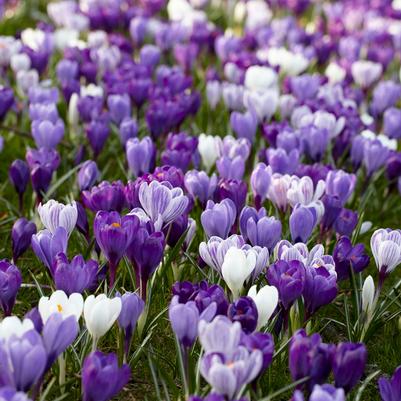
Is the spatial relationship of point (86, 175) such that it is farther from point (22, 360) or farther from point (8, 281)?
point (22, 360)

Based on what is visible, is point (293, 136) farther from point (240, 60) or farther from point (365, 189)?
point (240, 60)

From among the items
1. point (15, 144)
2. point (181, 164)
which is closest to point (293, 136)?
point (181, 164)

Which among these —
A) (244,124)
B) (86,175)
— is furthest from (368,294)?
(244,124)

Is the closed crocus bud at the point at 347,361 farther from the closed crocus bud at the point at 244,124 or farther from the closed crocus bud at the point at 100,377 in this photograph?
the closed crocus bud at the point at 244,124

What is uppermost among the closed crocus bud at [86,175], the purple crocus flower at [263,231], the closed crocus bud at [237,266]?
the closed crocus bud at [237,266]

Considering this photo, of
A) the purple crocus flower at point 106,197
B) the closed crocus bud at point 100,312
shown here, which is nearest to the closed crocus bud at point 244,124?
the purple crocus flower at point 106,197

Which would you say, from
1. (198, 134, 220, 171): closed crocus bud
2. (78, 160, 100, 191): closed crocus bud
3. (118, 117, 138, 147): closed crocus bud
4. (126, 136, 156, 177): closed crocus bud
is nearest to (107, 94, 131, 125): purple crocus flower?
(118, 117, 138, 147): closed crocus bud

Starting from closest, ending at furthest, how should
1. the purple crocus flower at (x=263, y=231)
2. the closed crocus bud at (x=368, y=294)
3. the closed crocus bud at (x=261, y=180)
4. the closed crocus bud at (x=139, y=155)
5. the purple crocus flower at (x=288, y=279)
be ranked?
1. the purple crocus flower at (x=288, y=279)
2. the closed crocus bud at (x=368, y=294)
3. the purple crocus flower at (x=263, y=231)
4. the closed crocus bud at (x=261, y=180)
5. the closed crocus bud at (x=139, y=155)
